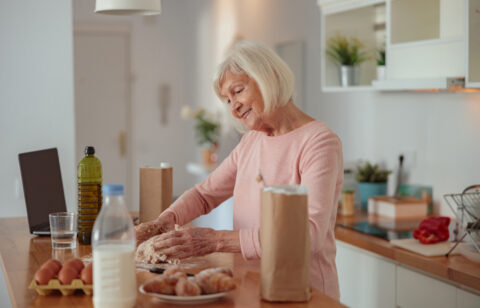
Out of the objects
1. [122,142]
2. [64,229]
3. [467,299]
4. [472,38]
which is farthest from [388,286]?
[122,142]

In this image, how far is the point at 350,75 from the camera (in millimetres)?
3410

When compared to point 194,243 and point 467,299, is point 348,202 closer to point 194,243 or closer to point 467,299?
point 467,299

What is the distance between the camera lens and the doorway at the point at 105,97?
6852mm

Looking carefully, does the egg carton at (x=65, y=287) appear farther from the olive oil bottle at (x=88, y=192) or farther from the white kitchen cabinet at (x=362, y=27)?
the white kitchen cabinet at (x=362, y=27)

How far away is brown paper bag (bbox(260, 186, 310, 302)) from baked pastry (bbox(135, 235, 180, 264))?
43cm

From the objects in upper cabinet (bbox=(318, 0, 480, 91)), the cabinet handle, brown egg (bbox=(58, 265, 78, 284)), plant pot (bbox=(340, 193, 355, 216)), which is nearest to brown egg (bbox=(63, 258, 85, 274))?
brown egg (bbox=(58, 265, 78, 284))

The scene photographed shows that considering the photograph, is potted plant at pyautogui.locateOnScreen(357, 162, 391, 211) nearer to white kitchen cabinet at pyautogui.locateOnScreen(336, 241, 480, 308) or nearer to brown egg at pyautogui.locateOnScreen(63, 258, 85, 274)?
white kitchen cabinet at pyautogui.locateOnScreen(336, 241, 480, 308)

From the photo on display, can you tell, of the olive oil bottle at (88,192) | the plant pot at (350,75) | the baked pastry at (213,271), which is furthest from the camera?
the plant pot at (350,75)

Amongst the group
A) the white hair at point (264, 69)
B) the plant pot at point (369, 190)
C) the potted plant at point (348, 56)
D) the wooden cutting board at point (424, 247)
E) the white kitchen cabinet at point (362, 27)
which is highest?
the white kitchen cabinet at point (362, 27)

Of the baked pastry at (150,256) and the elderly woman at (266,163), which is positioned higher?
the elderly woman at (266,163)

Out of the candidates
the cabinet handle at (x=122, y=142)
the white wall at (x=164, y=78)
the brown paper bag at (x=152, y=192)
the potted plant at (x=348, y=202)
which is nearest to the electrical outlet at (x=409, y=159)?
the potted plant at (x=348, y=202)

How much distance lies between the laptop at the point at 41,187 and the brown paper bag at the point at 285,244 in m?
1.16

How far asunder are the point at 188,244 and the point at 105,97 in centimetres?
546

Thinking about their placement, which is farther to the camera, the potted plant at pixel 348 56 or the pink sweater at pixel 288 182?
the potted plant at pixel 348 56
